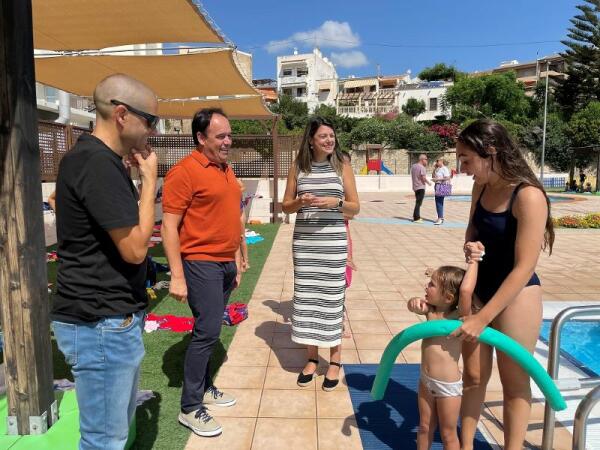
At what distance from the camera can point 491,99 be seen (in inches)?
1987

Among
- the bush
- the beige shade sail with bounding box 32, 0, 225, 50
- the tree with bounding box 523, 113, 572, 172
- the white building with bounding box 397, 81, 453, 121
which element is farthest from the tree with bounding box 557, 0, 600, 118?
the beige shade sail with bounding box 32, 0, 225, 50

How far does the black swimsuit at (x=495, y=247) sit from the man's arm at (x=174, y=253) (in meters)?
1.53

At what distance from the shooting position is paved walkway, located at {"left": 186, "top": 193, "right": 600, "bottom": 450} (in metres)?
2.69

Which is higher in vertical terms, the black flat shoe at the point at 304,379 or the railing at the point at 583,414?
the railing at the point at 583,414

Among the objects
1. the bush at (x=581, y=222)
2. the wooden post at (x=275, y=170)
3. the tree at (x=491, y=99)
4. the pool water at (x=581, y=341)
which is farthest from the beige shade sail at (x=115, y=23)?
the tree at (x=491, y=99)

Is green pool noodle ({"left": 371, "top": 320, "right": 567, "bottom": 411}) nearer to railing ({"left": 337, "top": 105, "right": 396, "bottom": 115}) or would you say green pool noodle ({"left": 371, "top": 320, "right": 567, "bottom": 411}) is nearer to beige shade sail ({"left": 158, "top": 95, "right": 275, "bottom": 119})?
beige shade sail ({"left": 158, "top": 95, "right": 275, "bottom": 119})

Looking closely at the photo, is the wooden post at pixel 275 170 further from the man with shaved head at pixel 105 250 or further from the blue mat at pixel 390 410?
the man with shaved head at pixel 105 250

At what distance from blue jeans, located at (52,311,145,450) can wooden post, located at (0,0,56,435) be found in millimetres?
573

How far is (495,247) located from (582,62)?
4671 centimetres

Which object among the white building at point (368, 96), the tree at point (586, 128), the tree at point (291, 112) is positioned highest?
the white building at point (368, 96)

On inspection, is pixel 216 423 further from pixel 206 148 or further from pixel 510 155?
pixel 510 155

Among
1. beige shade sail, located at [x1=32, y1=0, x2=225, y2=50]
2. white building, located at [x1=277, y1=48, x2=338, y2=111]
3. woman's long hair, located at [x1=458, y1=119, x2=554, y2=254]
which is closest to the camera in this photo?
woman's long hair, located at [x1=458, y1=119, x2=554, y2=254]

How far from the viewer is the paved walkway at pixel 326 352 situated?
8.82 ft

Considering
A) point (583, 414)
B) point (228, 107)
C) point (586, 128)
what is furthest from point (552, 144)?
point (583, 414)
